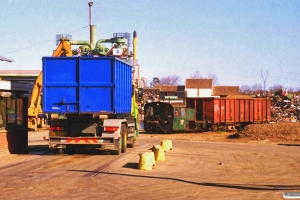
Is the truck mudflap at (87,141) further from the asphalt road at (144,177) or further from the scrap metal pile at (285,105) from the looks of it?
the scrap metal pile at (285,105)

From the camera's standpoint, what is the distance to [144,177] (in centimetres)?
1377

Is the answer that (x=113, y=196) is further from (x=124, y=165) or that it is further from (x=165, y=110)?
(x=165, y=110)

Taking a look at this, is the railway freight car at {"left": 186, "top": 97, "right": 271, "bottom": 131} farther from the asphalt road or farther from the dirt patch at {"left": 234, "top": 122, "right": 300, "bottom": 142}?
the asphalt road

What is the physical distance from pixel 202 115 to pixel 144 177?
30.9 metres

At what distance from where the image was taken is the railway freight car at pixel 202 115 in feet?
139

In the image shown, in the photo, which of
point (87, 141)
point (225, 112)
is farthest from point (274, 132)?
point (87, 141)

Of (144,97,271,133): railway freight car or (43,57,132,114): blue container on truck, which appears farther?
(144,97,271,133): railway freight car

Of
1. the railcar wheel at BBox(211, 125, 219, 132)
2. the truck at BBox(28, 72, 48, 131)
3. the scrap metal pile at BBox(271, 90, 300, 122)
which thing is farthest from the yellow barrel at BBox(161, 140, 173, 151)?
the scrap metal pile at BBox(271, 90, 300, 122)

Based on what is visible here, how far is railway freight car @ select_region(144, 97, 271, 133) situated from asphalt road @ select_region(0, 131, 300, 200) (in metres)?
21.8

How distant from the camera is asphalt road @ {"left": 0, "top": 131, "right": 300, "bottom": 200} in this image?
11.1 m

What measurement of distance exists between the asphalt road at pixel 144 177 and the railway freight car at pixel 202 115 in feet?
71.7

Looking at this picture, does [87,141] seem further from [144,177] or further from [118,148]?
[144,177]

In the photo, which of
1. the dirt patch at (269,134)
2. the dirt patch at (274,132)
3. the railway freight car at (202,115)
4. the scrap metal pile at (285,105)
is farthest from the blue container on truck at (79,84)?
the scrap metal pile at (285,105)

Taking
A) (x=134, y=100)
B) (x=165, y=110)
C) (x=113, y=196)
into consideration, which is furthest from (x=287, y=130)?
(x=113, y=196)
